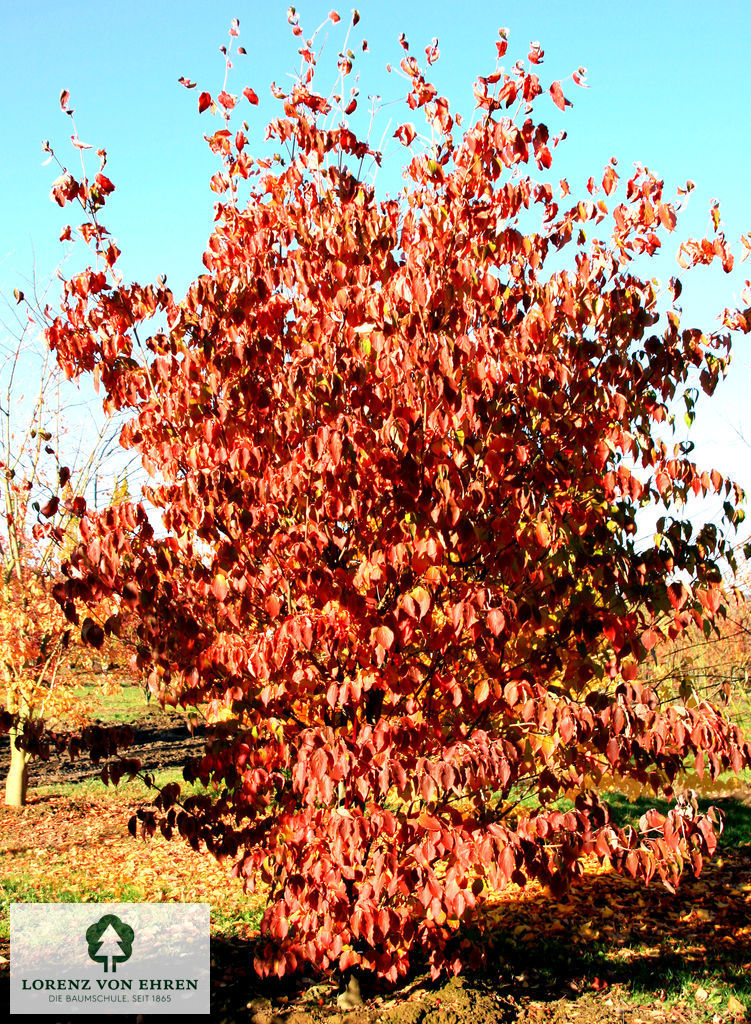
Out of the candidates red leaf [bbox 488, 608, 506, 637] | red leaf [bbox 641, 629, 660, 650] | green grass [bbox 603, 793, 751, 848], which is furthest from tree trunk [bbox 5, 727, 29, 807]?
red leaf [bbox 641, 629, 660, 650]

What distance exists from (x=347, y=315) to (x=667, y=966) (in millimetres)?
4898

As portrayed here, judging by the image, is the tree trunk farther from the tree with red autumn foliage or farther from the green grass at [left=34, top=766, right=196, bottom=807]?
the tree with red autumn foliage

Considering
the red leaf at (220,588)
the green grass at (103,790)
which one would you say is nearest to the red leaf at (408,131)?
the red leaf at (220,588)

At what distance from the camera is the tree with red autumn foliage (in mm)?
3135

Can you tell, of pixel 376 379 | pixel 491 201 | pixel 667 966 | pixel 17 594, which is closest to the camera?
pixel 376 379

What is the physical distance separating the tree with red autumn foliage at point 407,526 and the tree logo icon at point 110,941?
1.89m

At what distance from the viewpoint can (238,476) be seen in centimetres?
343

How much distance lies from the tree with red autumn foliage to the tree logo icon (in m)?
1.89

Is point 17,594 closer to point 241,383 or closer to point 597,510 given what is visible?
point 241,383

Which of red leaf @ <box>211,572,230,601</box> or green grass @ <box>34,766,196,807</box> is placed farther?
green grass @ <box>34,766,196,807</box>

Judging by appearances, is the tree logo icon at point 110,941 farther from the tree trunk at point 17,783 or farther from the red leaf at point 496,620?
the tree trunk at point 17,783

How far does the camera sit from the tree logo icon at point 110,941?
504cm

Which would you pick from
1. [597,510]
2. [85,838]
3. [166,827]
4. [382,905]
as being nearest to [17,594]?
[85,838]

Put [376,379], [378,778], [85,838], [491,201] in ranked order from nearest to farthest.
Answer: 1. [378,778]
2. [376,379]
3. [491,201]
4. [85,838]
